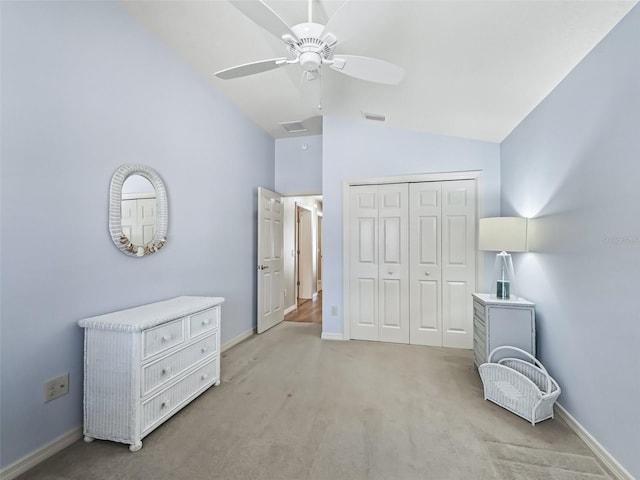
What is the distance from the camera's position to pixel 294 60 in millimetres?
1775

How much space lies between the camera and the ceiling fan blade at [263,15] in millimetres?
1379

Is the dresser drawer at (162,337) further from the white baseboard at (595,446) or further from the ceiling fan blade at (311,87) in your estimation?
the white baseboard at (595,446)

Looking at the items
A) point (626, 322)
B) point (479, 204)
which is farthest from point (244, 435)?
point (479, 204)

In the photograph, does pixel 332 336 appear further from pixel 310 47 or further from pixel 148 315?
pixel 310 47

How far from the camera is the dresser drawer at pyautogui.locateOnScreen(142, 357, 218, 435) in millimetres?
1869

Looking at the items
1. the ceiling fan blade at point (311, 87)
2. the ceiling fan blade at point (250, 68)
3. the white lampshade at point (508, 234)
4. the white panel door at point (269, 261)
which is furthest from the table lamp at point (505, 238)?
the white panel door at point (269, 261)

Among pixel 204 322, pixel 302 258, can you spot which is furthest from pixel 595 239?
pixel 302 258

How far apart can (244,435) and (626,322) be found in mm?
2168

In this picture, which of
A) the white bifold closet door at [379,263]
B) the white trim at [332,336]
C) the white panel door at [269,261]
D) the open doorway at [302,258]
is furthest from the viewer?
the open doorway at [302,258]

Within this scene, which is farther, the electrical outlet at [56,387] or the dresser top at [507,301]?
the dresser top at [507,301]

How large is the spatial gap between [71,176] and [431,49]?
2.42m

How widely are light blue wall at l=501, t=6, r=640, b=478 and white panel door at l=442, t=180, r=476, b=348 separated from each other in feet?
3.27

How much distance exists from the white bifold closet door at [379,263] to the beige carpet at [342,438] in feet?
3.06

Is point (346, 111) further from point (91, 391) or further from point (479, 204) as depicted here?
point (91, 391)
